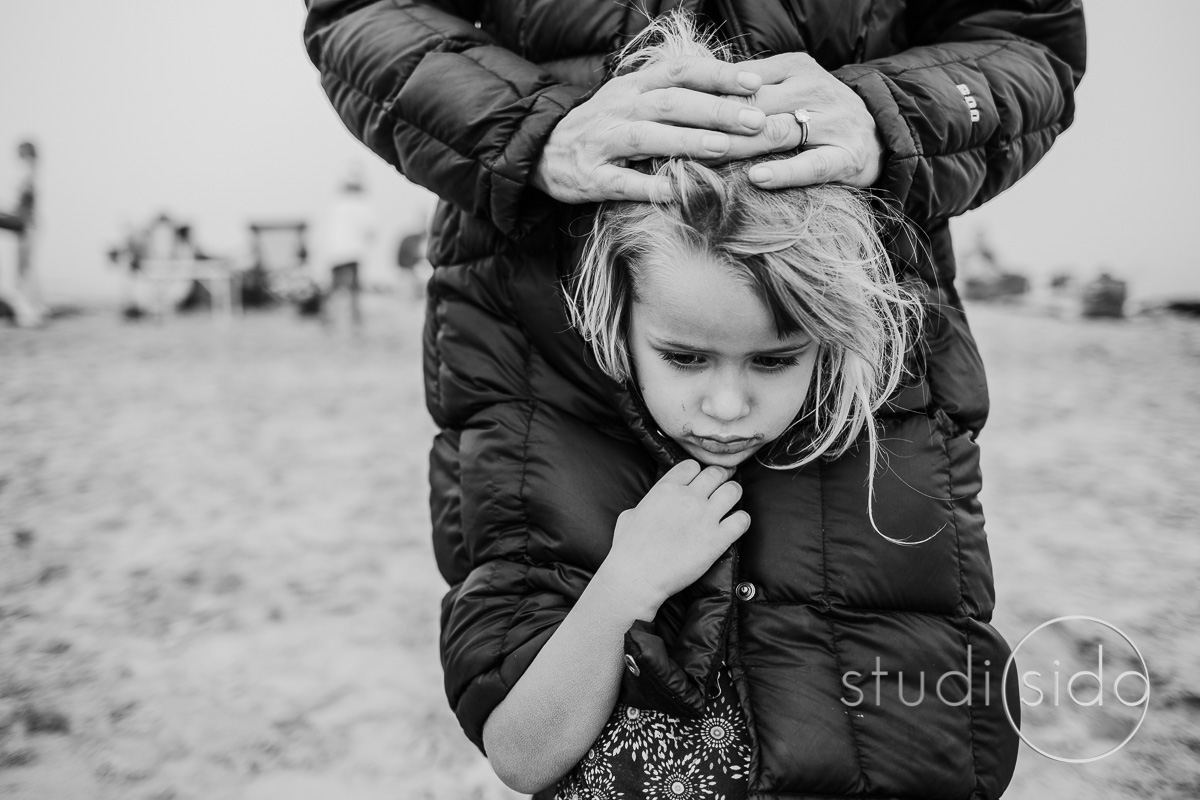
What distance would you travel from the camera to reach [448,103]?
3.51 ft

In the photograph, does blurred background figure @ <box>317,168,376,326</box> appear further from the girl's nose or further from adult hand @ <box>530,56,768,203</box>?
the girl's nose

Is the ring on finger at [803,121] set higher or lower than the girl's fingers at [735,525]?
higher

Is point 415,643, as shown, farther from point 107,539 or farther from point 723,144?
point 723,144

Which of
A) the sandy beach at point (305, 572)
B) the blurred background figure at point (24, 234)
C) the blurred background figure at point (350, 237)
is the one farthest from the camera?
the blurred background figure at point (350, 237)

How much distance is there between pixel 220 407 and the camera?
5.07m

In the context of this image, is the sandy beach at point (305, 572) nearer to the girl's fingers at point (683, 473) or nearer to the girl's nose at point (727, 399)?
the girl's fingers at point (683, 473)

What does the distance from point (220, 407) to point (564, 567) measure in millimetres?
4528

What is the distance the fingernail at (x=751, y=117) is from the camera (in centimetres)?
91

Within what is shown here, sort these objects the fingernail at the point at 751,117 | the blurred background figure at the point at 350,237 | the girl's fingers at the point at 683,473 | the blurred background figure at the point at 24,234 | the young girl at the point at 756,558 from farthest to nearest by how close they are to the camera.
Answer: the blurred background figure at the point at 350,237 < the blurred background figure at the point at 24,234 < the girl's fingers at the point at 683,473 < the young girl at the point at 756,558 < the fingernail at the point at 751,117

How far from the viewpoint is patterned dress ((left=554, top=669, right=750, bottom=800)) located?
3.58 ft

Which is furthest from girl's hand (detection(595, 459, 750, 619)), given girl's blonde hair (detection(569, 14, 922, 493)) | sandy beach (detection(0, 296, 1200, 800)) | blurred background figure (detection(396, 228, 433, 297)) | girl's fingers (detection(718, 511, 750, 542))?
blurred background figure (detection(396, 228, 433, 297))

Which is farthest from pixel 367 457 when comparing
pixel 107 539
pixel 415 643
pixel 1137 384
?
pixel 1137 384

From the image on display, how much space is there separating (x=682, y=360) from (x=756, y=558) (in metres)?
0.30

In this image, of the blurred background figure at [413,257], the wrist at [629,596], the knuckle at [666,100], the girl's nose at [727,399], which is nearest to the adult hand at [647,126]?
the knuckle at [666,100]
